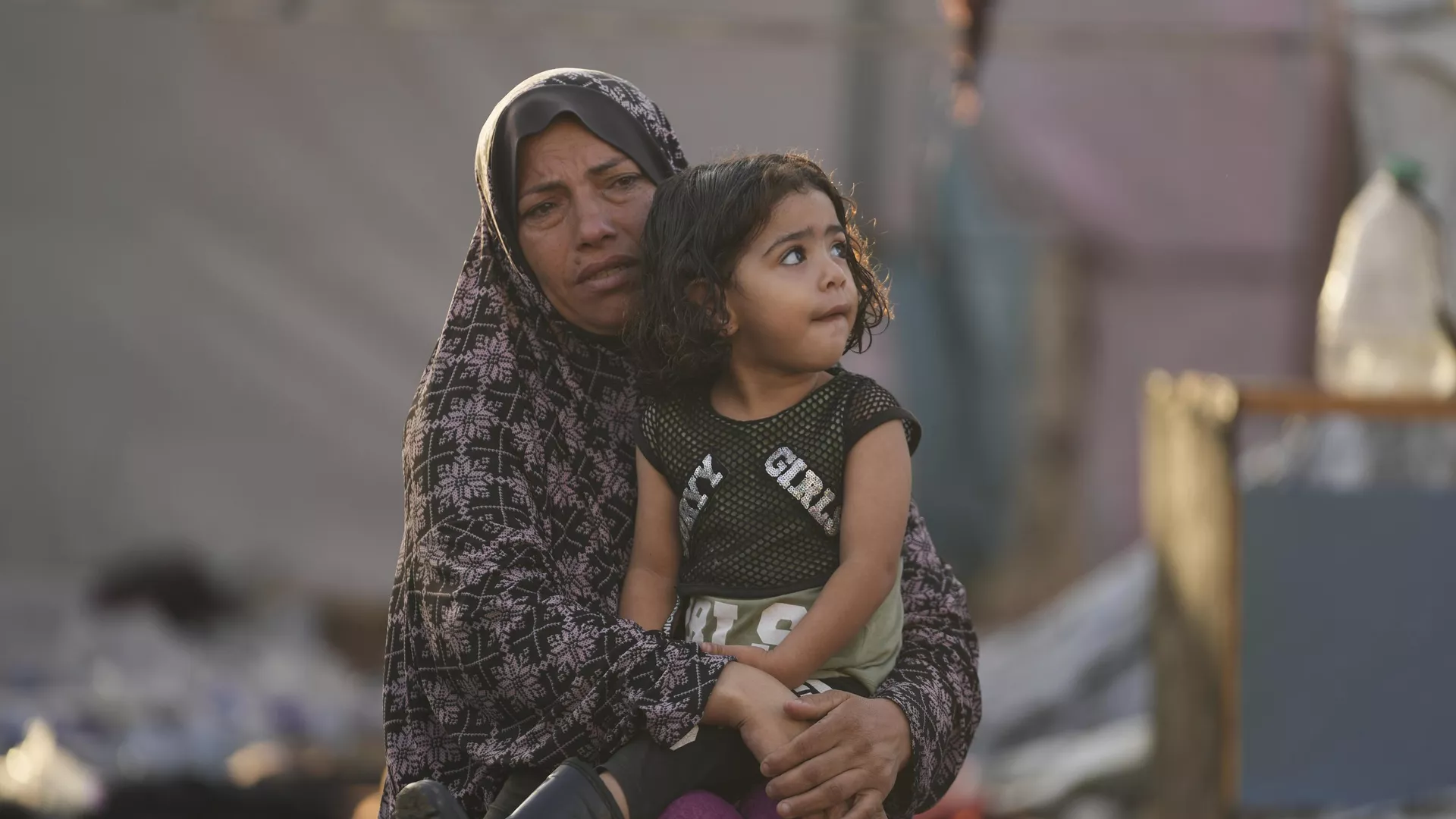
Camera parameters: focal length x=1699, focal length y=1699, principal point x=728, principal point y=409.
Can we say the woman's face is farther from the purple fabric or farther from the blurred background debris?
the blurred background debris

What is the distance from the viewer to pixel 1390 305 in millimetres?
3758

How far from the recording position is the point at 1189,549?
12.4 ft

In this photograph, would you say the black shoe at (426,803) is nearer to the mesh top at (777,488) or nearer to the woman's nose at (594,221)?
the mesh top at (777,488)

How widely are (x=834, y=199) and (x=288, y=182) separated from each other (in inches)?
152

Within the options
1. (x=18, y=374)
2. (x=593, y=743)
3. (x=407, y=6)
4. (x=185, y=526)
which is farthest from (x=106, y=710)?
(x=593, y=743)

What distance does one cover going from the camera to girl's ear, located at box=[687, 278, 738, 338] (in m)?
1.90

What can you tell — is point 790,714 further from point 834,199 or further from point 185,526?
point 185,526

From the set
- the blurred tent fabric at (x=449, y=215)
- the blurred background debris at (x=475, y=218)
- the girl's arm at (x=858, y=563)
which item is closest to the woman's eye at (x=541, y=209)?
the girl's arm at (x=858, y=563)

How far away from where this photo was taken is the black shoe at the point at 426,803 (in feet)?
5.61

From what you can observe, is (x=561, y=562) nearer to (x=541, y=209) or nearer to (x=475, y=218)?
(x=541, y=209)

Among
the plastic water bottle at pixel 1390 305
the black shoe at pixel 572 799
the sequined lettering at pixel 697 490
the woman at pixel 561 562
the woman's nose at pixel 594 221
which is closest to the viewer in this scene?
the black shoe at pixel 572 799

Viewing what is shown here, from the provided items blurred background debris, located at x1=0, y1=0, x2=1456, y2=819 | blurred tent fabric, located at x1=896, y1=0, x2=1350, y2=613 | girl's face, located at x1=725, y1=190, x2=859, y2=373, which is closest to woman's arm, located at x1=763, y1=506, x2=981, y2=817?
girl's face, located at x1=725, y1=190, x2=859, y2=373

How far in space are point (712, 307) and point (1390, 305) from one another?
Result: 2378mm

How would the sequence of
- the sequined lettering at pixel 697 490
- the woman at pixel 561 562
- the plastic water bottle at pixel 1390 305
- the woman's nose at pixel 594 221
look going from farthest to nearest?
the plastic water bottle at pixel 1390 305
the woman's nose at pixel 594 221
the sequined lettering at pixel 697 490
the woman at pixel 561 562
